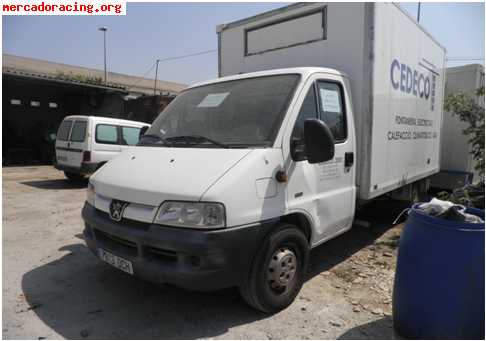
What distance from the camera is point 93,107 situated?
18.8m

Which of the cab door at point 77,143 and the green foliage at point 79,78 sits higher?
the green foliage at point 79,78

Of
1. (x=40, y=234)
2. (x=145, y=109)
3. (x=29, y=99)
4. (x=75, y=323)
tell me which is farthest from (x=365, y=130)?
(x=29, y=99)

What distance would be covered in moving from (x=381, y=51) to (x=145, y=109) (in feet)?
53.6

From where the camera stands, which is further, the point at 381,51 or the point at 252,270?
the point at 381,51

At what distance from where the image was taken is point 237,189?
2.73 metres

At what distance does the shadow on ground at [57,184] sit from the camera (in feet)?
32.1

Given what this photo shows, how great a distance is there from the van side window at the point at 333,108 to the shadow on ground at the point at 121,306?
1.66m

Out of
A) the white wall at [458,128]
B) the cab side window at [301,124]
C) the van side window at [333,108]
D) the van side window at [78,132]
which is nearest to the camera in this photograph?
the cab side window at [301,124]

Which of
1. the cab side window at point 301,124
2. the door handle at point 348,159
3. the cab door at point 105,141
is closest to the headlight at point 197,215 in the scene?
the cab side window at point 301,124

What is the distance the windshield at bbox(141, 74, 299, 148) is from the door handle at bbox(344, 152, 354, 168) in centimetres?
104

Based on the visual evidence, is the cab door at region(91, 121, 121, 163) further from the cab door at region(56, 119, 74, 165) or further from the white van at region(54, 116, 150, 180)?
the cab door at region(56, 119, 74, 165)

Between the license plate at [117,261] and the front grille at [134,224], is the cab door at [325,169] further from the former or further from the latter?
the license plate at [117,261]

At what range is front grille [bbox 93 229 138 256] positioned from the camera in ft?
9.61

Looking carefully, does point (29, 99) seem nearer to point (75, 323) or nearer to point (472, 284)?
point (75, 323)
